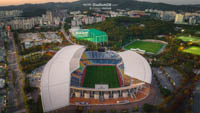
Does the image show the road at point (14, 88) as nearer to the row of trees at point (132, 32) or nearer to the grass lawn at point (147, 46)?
the row of trees at point (132, 32)

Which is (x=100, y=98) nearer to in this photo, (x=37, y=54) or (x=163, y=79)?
(x=163, y=79)

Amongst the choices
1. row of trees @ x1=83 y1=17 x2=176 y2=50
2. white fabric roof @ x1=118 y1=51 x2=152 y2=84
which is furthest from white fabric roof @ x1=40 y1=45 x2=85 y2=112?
row of trees @ x1=83 y1=17 x2=176 y2=50

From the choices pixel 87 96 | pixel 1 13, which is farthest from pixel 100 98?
pixel 1 13

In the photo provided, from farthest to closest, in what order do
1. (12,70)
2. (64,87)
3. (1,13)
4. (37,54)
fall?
(1,13) < (37,54) < (12,70) < (64,87)

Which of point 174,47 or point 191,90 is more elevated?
point 174,47

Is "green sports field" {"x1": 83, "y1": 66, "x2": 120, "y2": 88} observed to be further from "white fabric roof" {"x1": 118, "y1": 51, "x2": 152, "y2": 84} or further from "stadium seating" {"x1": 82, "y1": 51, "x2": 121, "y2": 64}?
"white fabric roof" {"x1": 118, "y1": 51, "x2": 152, "y2": 84}

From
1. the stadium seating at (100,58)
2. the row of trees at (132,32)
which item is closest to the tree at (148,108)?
the stadium seating at (100,58)

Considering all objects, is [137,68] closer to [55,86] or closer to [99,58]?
[55,86]
